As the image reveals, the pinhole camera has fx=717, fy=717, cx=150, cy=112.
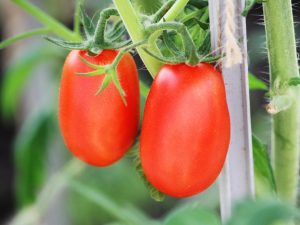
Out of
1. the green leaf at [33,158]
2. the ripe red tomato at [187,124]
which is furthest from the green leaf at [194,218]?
the green leaf at [33,158]

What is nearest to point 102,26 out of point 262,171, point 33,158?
point 262,171

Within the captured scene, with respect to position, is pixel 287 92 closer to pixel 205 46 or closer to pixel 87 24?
pixel 205 46

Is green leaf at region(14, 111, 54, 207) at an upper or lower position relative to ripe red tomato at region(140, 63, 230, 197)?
lower

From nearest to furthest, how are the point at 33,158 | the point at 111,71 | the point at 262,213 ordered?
the point at 262,213
the point at 111,71
the point at 33,158

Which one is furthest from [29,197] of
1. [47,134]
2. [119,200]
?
[119,200]


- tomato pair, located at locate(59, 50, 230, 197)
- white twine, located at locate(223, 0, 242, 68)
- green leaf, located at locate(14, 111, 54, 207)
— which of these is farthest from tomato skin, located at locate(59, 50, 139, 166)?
green leaf, located at locate(14, 111, 54, 207)

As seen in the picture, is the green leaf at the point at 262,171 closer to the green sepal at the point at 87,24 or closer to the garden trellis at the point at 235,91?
the garden trellis at the point at 235,91

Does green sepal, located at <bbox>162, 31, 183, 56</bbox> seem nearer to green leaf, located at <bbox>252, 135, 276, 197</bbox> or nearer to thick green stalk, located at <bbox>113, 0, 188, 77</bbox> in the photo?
thick green stalk, located at <bbox>113, 0, 188, 77</bbox>
